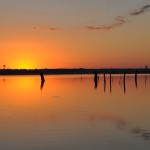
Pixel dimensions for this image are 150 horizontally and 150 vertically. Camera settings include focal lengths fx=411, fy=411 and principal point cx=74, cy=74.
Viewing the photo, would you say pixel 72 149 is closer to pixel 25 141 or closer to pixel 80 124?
pixel 25 141

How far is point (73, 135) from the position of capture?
25.2 m

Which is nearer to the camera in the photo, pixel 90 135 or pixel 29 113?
pixel 90 135

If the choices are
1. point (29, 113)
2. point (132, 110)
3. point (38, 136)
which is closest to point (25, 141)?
point (38, 136)

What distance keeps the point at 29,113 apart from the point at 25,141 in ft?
44.2

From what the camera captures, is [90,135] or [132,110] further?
[132,110]

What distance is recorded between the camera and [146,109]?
38.8m

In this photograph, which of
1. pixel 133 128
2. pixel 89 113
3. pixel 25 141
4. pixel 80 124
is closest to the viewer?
pixel 25 141

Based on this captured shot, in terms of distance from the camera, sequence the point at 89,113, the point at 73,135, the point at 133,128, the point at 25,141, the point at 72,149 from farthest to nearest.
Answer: the point at 89,113 → the point at 133,128 → the point at 73,135 → the point at 25,141 → the point at 72,149

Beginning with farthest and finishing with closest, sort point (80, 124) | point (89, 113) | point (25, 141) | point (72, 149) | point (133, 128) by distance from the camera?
point (89, 113) → point (80, 124) → point (133, 128) → point (25, 141) → point (72, 149)

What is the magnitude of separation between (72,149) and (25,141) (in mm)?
3353

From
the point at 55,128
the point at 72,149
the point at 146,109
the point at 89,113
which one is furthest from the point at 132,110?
the point at 72,149

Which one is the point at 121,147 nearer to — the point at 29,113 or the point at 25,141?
the point at 25,141

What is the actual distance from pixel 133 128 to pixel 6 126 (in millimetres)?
8878

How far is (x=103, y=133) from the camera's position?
2577 centimetres
